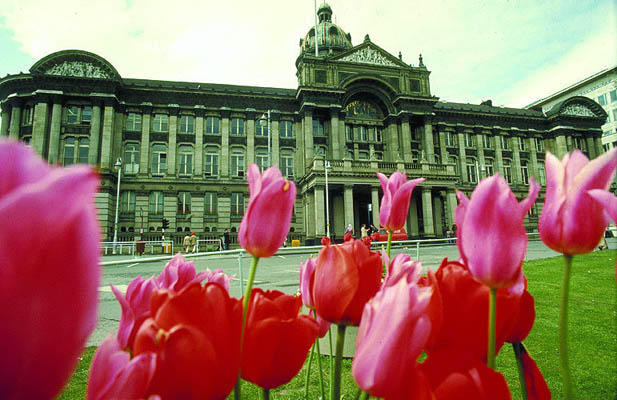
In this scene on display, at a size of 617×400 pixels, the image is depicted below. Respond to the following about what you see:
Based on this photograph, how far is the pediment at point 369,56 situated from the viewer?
3559cm

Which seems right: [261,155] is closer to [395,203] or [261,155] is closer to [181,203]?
[181,203]

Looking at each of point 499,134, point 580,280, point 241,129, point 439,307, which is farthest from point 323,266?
A: point 499,134

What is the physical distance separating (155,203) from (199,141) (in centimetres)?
737

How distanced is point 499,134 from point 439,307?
49.4 metres

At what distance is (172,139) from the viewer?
33812 millimetres

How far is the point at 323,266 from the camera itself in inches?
30.7

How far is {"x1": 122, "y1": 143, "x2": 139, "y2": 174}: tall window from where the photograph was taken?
3247cm

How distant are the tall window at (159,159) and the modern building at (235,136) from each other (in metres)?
0.14

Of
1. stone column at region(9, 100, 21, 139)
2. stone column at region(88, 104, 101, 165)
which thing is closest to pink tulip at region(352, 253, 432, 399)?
stone column at region(88, 104, 101, 165)

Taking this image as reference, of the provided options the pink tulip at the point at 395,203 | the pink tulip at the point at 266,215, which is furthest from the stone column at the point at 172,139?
the pink tulip at the point at 266,215

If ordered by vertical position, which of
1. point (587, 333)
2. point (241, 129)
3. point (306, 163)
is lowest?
point (587, 333)

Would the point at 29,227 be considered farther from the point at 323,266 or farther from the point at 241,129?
the point at 241,129

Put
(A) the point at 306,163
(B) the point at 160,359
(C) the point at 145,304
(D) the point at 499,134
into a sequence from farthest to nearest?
1. (D) the point at 499,134
2. (A) the point at 306,163
3. (C) the point at 145,304
4. (B) the point at 160,359

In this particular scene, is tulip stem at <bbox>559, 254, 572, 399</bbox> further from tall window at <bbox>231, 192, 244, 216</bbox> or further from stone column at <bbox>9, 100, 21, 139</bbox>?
stone column at <bbox>9, 100, 21, 139</bbox>
